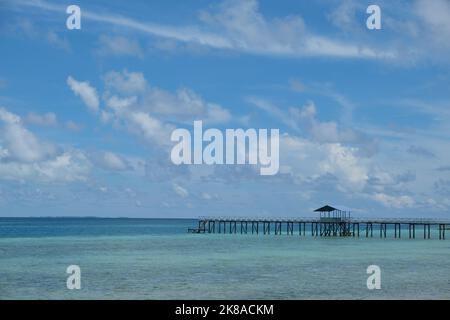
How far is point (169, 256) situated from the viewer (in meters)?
45.2

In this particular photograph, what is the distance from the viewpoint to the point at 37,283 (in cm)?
3017
